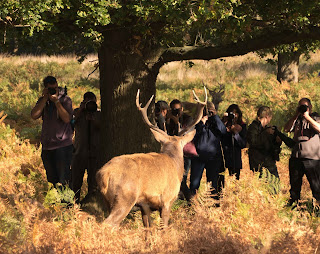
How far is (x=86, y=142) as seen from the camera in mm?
9859

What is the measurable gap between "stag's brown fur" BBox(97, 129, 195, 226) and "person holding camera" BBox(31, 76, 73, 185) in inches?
67.9

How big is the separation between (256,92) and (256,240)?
659 inches

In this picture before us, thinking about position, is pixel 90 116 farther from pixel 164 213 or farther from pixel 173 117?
pixel 164 213

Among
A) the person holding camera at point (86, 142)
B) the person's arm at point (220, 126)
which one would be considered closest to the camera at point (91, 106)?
the person holding camera at point (86, 142)

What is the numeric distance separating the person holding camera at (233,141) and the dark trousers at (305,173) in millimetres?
1135

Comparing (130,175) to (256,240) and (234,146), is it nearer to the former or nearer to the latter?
(256,240)

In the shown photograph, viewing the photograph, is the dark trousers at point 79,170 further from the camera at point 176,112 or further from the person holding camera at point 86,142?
the camera at point 176,112

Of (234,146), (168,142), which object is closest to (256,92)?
(234,146)

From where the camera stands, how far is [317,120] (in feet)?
29.5

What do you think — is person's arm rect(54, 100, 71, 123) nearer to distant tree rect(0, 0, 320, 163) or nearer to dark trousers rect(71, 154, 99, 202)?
distant tree rect(0, 0, 320, 163)

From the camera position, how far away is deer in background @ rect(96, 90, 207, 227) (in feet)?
21.5

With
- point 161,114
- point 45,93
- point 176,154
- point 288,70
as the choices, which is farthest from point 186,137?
point 288,70

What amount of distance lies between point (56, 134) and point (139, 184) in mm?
2200

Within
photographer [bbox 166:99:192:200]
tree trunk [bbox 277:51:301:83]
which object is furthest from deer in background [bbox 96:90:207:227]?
tree trunk [bbox 277:51:301:83]
